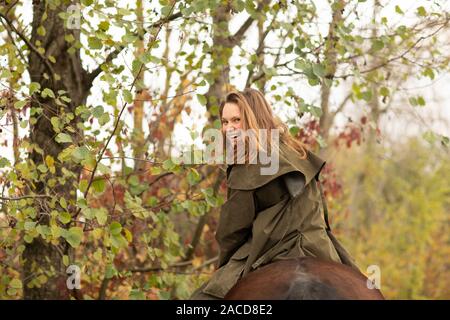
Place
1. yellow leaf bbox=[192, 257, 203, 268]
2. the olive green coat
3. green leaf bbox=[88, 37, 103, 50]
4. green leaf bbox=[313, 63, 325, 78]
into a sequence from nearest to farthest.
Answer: the olive green coat → green leaf bbox=[88, 37, 103, 50] → green leaf bbox=[313, 63, 325, 78] → yellow leaf bbox=[192, 257, 203, 268]

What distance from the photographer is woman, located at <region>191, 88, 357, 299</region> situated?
3873 mm

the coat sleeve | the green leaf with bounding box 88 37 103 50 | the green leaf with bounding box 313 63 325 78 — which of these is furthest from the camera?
the green leaf with bounding box 313 63 325 78

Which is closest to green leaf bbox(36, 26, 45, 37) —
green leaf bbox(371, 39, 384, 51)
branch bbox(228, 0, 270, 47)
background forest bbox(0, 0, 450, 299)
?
background forest bbox(0, 0, 450, 299)

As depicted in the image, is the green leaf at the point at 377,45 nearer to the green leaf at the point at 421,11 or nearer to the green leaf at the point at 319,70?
the green leaf at the point at 421,11

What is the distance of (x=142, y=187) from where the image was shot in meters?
5.71

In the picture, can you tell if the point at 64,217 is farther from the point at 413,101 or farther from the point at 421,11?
the point at 421,11

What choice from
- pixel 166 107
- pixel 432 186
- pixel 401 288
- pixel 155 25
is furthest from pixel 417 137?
pixel 155 25

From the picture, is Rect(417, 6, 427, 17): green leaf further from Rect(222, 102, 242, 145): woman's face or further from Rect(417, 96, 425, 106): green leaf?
Rect(222, 102, 242, 145): woman's face

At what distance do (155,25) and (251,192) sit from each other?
150 centimetres

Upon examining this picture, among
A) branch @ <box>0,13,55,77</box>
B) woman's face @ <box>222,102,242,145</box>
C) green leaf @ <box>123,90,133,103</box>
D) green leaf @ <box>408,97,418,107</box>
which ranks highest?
branch @ <box>0,13,55,77</box>

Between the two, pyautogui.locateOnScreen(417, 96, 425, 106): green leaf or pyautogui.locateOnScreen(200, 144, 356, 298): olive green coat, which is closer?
pyautogui.locateOnScreen(200, 144, 356, 298): olive green coat

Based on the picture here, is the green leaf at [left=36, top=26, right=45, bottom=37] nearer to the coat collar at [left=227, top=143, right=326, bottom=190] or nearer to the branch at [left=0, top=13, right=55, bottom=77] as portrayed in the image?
the branch at [left=0, top=13, right=55, bottom=77]

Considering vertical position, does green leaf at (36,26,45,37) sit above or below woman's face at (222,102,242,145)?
above
